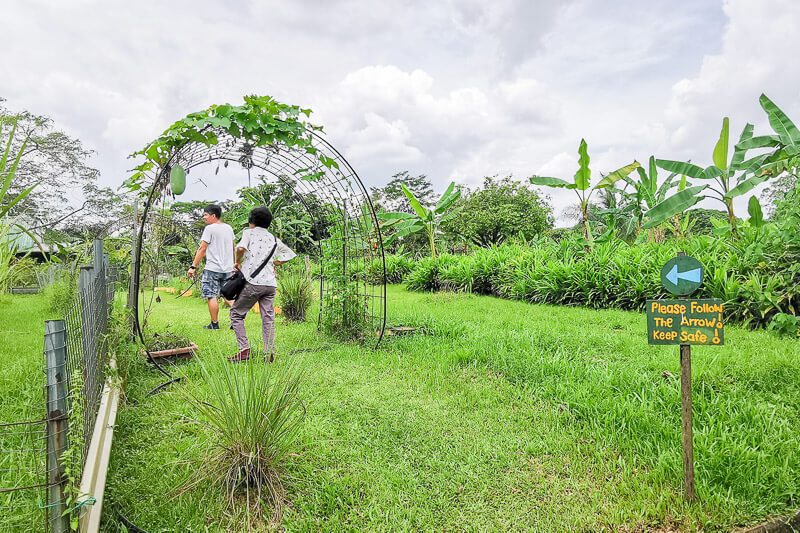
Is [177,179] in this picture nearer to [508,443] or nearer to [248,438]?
[248,438]

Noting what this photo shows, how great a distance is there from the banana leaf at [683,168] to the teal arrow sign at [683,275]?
15.0 feet

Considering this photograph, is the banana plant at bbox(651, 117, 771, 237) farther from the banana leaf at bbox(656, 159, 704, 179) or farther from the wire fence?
the wire fence

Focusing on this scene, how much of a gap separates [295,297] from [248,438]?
4802mm

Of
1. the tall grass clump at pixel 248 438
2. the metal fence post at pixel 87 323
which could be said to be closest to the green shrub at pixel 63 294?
the metal fence post at pixel 87 323

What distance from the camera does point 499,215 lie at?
72.7 ft

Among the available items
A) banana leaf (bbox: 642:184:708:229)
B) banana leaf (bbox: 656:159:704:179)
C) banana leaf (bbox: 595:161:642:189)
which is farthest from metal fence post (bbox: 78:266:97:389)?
banana leaf (bbox: 595:161:642:189)

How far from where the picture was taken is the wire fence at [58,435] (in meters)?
1.38

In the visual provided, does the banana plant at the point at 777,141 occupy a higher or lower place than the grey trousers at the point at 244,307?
higher

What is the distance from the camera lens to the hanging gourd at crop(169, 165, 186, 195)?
4125 mm

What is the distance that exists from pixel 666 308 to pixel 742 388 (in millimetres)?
1813

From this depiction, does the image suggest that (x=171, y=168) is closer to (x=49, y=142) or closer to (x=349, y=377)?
(x=349, y=377)

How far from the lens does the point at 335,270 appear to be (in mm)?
5797

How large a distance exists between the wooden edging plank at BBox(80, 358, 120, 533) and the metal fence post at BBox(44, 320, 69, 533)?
0.08 metres

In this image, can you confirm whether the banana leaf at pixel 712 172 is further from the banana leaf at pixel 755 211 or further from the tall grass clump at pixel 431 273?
the tall grass clump at pixel 431 273
